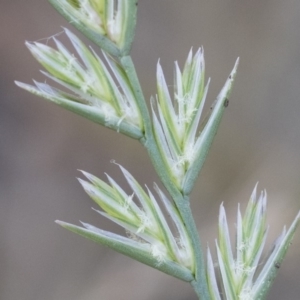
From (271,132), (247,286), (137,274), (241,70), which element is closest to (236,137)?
(271,132)

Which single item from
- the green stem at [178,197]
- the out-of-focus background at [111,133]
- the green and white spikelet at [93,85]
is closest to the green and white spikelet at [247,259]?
the green stem at [178,197]

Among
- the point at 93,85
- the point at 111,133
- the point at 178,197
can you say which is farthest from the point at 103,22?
the point at 111,133

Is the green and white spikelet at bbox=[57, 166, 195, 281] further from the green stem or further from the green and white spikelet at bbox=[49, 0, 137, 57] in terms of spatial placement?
the green and white spikelet at bbox=[49, 0, 137, 57]

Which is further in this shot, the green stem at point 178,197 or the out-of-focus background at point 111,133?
the out-of-focus background at point 111,133

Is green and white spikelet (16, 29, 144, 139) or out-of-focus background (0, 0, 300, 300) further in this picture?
out-of-focus background (0, 0, 300, 300)

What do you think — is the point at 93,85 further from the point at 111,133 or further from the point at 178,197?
the point at 111,133

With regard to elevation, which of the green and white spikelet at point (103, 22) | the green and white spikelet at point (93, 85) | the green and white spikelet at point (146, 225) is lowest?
the green and white spikelet at point (146, 225)

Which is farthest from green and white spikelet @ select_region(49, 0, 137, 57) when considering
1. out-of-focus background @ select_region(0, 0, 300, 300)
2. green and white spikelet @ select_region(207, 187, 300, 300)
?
out-of-focus background @ select_region(0, 0, 300, 300)

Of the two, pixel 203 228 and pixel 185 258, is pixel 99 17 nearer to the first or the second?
pixel 185 258

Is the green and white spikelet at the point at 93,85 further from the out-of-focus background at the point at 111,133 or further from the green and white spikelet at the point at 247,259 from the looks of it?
the out-of-focus background at the point at 111,133
